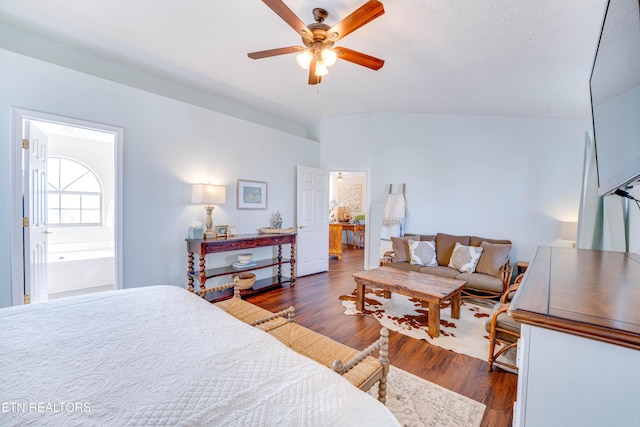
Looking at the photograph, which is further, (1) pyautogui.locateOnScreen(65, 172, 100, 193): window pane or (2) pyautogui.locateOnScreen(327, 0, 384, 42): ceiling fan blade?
(1) pyautogui.locateOnScreen(65, 172, 100, 193): window pane

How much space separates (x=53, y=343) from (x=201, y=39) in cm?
278

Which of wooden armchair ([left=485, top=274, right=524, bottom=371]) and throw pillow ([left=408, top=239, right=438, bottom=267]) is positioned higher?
throw pillow ([left=408, top=239, right=438, bottom=267])

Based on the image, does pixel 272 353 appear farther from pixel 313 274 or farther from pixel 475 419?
pixel 313 274

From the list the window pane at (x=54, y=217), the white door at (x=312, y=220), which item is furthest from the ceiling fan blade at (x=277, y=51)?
the window pane at (x=54, y=217)

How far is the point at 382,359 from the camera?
58.0 inches

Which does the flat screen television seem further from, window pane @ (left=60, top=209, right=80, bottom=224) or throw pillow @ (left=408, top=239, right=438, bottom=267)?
window pane @ (left=60, top=209, right=80, bottom=224)

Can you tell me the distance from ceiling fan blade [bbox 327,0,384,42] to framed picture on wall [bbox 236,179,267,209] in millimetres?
2631

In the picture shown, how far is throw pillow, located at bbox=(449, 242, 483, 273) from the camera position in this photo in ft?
12.4

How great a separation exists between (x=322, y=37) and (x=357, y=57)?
13.4 inches

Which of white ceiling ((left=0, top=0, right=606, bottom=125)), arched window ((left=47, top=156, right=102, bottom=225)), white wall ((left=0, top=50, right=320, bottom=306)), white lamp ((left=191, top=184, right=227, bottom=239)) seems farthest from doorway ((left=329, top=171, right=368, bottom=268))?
arched window ((left=47, top=156, right=102, bottom=225))

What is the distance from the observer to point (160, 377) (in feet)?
2.94

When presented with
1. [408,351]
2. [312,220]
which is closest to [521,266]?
[408,351]

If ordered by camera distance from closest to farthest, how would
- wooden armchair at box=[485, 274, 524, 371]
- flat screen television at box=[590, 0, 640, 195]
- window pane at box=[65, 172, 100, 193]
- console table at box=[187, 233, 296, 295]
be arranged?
1. flat screen television at box=[590, 0, 640, 195]
2. wooden armchair at box=[485, 274, 524, 371]
3. console table at box=[187, 233, 296, 295]
4. window pane at box=[65, 172, 100, 193]

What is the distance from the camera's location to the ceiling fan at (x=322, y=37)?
186 centimetres
